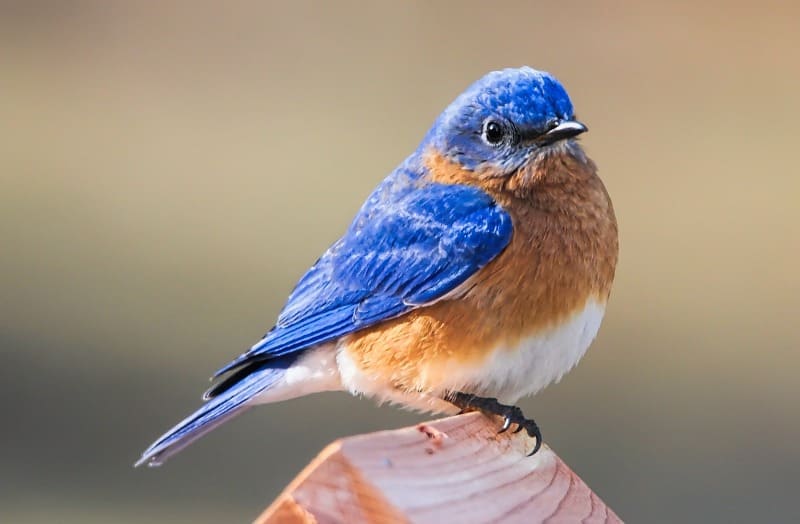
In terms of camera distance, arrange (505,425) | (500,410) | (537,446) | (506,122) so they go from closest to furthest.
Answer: (537,446) < (505,425) < (500,410) < (506,122)

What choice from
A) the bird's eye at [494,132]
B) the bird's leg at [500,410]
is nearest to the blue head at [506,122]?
the bird's eye at [494,132]

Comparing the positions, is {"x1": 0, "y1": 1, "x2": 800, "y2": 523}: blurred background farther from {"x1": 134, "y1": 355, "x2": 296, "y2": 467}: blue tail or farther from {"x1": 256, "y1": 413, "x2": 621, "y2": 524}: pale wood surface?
{"x1": 256, "y1": 413, "x2": 621, "y2": 524}: pale wood surface

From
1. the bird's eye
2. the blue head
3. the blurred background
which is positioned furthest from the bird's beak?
the blurred background

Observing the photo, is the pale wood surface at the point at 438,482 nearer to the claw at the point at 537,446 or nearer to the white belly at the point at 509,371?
the claw at the point at 537,446

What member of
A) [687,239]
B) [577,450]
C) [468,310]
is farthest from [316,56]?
[468,310]

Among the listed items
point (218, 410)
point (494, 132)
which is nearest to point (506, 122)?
point (494, 132)

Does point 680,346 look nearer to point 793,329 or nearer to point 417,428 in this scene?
point 793,329

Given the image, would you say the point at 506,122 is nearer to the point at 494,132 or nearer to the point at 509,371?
the point at 494,132
